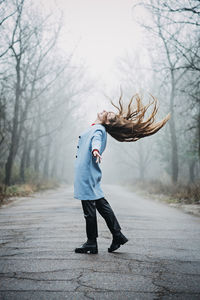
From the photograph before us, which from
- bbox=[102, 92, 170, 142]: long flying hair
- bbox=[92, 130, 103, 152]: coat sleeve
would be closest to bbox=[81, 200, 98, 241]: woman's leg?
bbox=[92, 130, 103, 152]: coat sleeve

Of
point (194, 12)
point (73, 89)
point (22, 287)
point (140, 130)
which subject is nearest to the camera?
point (22, 287)

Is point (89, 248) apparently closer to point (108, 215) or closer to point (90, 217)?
point (90, 217)

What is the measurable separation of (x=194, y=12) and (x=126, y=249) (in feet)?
28.7

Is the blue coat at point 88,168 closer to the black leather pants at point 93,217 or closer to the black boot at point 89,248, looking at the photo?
the black leather pants at point 93,217

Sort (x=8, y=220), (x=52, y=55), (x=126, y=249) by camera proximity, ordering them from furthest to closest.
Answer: (x=52, y=55)
(x=8, y=220)
(x=126, y=249)

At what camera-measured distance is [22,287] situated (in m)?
2.48

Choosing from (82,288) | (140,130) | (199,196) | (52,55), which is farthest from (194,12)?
(52,55)

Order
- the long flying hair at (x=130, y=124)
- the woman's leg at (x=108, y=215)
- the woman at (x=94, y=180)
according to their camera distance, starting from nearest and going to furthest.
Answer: the woman at (x=94, y=180), the woman's leg at (x=108, y=215), the long flying hair at (x=130, y=124)

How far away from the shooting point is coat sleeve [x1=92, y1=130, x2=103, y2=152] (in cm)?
362

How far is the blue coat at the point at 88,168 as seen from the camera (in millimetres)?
3778

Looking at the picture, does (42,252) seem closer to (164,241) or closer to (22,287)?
(22,287)

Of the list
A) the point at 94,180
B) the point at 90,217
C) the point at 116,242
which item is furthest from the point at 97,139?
the point at 116,242

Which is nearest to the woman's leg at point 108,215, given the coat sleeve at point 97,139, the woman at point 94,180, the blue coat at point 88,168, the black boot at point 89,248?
the woman at point 94,180

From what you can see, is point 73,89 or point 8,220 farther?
point 73,89
